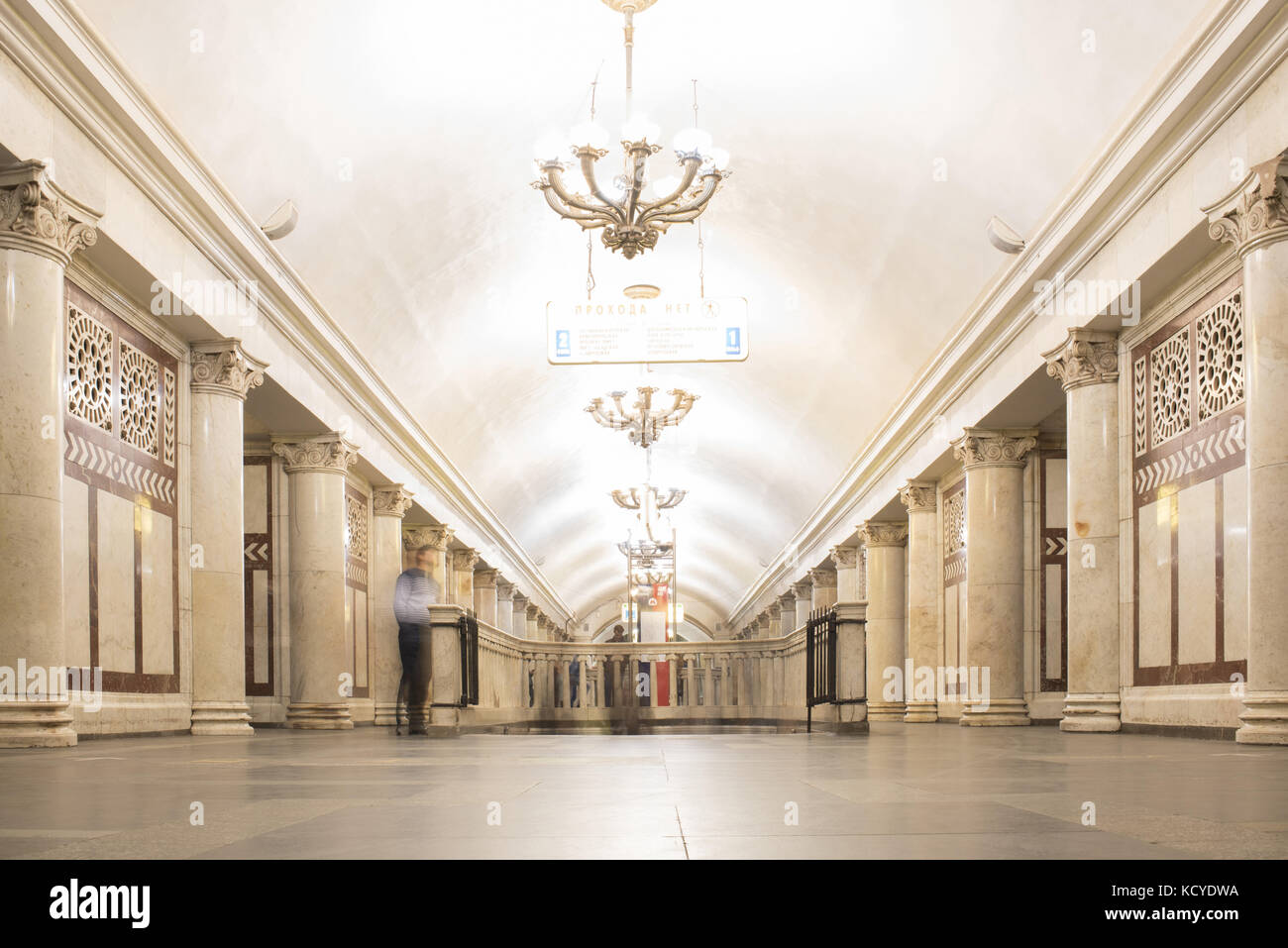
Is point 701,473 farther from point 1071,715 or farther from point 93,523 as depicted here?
point 93,523

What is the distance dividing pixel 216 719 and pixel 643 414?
904cm

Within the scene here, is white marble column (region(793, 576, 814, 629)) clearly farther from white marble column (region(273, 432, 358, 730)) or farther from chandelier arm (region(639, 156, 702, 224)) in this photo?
chandelier arm (region(639, 156, 702, 224))

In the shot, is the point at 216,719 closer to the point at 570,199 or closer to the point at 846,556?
the point at 570,199

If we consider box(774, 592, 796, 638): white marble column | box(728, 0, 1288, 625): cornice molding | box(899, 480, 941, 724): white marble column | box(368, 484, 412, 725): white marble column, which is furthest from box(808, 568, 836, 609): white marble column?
box(368, 484, 412, 725): white marble column

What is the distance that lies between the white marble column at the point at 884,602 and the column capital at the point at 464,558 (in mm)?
8485

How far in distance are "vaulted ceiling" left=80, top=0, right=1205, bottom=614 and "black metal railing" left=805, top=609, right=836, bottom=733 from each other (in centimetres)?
428

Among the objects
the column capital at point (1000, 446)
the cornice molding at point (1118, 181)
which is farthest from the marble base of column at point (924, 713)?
the column capital at point (1000, 446)

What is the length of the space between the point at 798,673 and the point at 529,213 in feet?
22.0

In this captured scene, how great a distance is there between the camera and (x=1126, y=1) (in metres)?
9.11

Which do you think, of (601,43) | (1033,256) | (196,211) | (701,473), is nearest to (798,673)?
(1033,256)

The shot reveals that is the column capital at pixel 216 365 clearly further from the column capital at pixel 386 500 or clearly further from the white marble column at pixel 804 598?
the white marble column at pixel 804 598

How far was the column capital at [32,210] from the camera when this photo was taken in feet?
25.8

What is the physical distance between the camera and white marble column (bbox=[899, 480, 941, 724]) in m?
19.0

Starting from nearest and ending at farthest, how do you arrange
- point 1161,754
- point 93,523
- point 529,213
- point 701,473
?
point 1161,754
point 93,523
point 529,213
point 701,473
